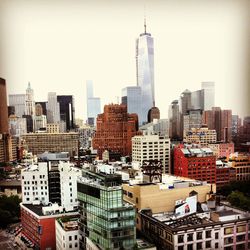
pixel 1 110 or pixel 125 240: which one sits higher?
pixel 1 110

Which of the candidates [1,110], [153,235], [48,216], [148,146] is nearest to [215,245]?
[153,235]

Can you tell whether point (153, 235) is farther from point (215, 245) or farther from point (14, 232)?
point (14, 232)

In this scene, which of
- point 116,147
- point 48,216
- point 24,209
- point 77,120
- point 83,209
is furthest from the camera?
point 77,120

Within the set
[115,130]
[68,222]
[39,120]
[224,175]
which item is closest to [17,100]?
[68,222]

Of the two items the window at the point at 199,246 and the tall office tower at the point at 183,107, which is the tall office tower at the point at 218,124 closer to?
the tall office tower at the point at 183,107

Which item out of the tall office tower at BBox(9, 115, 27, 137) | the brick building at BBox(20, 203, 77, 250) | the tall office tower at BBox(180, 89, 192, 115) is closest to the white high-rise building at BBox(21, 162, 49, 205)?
the brick building at BBox(20, 203, 77, 250)

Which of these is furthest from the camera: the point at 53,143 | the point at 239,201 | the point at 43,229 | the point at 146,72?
the point at 53,143

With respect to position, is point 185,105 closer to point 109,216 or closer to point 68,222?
point 68,222
